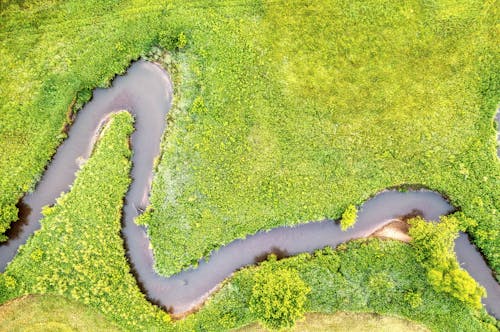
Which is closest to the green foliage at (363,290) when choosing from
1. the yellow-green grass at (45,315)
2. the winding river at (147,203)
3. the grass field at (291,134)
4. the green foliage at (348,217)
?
the grass field at (291,134)

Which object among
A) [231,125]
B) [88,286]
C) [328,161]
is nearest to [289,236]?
[328,161]

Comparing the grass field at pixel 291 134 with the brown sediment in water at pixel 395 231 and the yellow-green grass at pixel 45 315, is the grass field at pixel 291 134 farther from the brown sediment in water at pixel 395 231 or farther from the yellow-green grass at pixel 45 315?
the yellow-green grass at pixel 45 315

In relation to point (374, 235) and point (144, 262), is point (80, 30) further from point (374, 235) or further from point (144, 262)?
point (374, 235)

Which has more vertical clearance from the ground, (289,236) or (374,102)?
(374,102)

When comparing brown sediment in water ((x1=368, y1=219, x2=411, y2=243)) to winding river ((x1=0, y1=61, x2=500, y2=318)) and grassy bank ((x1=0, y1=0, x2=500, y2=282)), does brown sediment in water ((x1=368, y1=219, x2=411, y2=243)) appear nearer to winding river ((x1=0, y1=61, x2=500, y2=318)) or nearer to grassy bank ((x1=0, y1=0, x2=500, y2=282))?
winding river ((x1=0, y1=61, x2=500, y2=318))

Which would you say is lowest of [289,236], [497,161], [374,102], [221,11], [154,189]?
[289,236]

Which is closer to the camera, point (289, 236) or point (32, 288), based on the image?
point (32, 288)

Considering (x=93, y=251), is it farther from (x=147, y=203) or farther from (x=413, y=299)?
(x=413, y=299)
